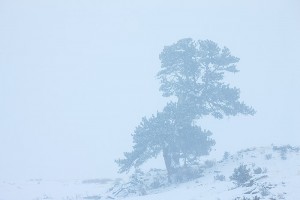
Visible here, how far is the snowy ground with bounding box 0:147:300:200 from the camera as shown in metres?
21.3

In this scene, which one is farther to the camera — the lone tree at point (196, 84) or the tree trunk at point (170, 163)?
the lone tree at point (196, 84)

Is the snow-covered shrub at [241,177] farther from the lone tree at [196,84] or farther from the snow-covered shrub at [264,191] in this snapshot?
the lone tree at [196,84]

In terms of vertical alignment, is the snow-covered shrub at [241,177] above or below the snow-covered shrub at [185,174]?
below

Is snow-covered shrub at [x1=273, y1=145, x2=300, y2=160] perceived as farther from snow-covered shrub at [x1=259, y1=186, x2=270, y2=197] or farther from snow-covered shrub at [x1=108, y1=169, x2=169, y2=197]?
snow-covered shrub at [x1=259, y1=186, x2=270, y2=197]

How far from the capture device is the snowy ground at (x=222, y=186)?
21.3 meters

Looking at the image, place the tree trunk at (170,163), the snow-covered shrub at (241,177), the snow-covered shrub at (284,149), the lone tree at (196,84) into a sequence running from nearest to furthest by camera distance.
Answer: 1. the snow-covered shrub at (241,177)
2. the snow-covered shrub at (284,149)
3. the tree trunk at (170,163)
4. the lone tree at (196,84)

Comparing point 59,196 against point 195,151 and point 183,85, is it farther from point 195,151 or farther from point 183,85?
point 183,85

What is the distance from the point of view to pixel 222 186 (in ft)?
90.3

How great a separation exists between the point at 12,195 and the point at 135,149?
39.6 feet

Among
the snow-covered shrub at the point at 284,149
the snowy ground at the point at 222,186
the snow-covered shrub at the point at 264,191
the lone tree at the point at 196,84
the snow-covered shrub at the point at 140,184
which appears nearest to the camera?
the snow-covered shrub at the point at 264,191

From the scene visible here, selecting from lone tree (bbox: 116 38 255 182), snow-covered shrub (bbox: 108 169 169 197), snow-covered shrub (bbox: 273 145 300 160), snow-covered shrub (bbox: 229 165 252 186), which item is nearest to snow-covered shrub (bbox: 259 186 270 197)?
snow-covered shrub (bbox: 229 165 252 186)

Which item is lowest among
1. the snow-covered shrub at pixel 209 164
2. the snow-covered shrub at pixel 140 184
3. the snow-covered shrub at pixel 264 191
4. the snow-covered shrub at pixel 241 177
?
the snow-covered shrub at pixel 264 191

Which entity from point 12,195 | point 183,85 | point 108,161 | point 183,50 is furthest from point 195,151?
point 108,161

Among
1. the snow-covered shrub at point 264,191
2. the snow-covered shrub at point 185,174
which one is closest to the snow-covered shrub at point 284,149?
the snow-covered shrub at point 185,174
